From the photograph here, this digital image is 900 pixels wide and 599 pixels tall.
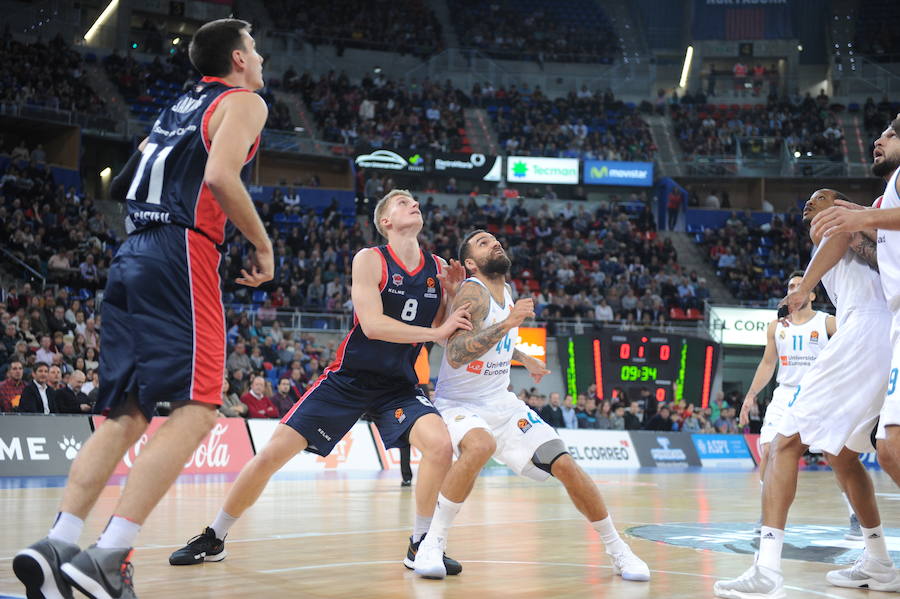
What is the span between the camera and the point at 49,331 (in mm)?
16797

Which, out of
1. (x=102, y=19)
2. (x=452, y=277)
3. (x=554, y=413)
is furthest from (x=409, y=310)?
(x=102, y=19)

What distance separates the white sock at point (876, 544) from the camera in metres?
5.04

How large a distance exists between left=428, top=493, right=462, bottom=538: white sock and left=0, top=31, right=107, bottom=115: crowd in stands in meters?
25.0

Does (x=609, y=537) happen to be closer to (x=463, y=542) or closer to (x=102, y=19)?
(x=463, y=542)

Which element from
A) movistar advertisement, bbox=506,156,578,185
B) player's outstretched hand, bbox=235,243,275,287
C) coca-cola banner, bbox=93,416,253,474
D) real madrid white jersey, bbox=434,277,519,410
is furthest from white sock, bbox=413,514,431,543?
movistar advertisement, bbox=506,156,578,185

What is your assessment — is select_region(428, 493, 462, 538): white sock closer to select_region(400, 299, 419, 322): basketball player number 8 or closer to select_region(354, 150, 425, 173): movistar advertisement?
select_region(400, 299, 419, 322): basketball player number 8

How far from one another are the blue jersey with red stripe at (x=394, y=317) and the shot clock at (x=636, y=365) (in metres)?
18.7

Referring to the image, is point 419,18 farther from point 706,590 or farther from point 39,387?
point 706,590

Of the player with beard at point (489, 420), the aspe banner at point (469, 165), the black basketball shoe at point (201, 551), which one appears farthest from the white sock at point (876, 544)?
the aspe banner at point (469, 165)

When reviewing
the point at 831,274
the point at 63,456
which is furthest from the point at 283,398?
the point at 831,274

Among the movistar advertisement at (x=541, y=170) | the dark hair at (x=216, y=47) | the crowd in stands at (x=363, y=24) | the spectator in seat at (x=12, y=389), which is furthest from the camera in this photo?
the crowd in stands at (x=363, y=24)

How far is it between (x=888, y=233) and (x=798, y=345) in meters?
4.58

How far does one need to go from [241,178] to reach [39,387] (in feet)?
33.1

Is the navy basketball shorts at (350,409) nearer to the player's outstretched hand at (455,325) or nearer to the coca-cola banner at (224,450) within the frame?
the player's outstretched hand at (455,325)
